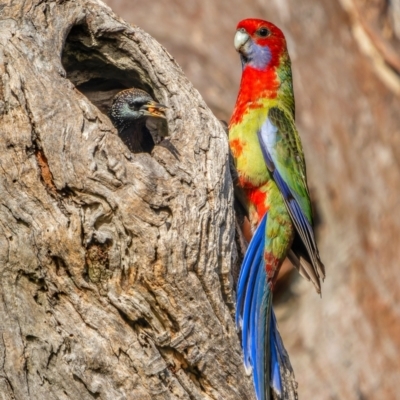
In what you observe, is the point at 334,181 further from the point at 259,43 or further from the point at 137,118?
the point at 137,118

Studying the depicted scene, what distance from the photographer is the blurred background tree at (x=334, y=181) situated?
7469 mm

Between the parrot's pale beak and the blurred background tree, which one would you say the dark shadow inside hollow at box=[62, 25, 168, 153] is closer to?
the parrot's pale beak

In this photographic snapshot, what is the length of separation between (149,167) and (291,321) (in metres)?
4.22

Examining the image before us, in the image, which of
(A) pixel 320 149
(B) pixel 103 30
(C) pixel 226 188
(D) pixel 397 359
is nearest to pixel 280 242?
(C) pixel 226 188

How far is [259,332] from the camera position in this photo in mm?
3957

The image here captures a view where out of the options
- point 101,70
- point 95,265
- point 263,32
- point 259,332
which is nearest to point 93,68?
point 101,70

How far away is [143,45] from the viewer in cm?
423

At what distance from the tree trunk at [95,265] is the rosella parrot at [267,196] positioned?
0.23 m

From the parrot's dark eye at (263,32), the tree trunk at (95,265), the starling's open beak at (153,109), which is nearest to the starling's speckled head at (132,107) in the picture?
the starling's open beak at (153,109)

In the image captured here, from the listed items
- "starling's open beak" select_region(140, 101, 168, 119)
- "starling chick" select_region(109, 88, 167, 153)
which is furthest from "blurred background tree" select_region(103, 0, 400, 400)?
"starling's open beak" select_region(140, 101, 168, 119)

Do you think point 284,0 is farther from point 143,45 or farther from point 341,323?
point 143,45

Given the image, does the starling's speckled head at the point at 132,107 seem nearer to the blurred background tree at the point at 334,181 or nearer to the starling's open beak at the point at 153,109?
the starling's open beak at the point at 153,109

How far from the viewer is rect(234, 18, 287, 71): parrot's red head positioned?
197 inches

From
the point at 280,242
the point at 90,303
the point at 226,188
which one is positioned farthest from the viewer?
the point at 280,242
